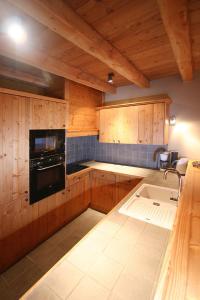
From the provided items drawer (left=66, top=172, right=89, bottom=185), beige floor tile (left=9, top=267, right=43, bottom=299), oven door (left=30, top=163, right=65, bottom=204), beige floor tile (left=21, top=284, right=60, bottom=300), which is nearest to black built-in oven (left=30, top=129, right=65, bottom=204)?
oven door (left=30, top=163, right=65, bottom=204)

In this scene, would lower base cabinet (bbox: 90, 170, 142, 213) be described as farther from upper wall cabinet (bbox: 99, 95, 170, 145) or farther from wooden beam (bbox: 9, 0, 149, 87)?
wooden beam (bbox: 9, 0, 149, 87)

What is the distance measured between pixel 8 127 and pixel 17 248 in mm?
1468

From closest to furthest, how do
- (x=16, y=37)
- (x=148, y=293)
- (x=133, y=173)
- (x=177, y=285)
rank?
(x=177, y=285) → (x=148, y=293) → (x=16, y=37) → (x=133, y=173)

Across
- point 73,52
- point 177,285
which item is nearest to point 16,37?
point 73,52

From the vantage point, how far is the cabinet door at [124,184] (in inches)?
104

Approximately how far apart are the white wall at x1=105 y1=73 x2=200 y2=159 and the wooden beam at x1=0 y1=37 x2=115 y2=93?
3.99ft

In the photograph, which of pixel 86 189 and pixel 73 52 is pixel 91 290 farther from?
pixel 86 189

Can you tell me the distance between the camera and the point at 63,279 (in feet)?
2.64

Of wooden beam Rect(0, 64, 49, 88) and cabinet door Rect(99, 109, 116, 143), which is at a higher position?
wooden beam Rect(0, 64, 49, 88)

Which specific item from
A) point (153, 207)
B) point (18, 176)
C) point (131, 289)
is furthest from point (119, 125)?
point (131, 289)

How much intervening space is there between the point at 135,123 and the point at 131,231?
1.93 meters

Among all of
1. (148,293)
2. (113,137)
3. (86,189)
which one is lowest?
(86,189)

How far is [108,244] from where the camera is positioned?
3.41 ft

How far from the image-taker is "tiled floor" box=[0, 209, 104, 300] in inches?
66.8
